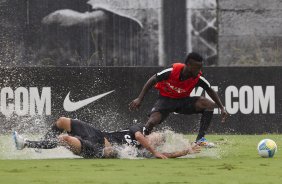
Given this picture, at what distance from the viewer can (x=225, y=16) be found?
102 feet

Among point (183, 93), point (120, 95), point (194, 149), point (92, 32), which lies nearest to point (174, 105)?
point (183, 93)

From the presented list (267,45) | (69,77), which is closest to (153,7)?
(267,45)

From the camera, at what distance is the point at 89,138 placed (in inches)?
512

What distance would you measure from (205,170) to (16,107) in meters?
10.5

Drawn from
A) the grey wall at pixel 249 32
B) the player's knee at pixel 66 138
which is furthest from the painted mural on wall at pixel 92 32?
the player's knee at pixel 66 138

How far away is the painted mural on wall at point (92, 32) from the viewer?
29.4m

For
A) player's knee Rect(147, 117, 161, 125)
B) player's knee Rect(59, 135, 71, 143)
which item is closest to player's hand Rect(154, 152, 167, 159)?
player's knee Rect(59, 135, 71, 143)

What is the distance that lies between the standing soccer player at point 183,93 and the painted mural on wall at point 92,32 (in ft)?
46.0

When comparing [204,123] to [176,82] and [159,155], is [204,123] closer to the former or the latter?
[176,82]

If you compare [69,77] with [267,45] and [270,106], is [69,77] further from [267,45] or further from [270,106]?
[267,45]

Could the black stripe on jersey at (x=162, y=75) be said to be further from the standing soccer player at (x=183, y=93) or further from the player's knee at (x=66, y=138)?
the player's knee at (x=66, y=138)

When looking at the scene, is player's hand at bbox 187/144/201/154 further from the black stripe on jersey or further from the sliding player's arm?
the black stripe on jersey

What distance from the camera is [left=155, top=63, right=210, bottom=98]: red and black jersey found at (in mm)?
14539

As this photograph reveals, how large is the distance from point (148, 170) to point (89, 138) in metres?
2.31
